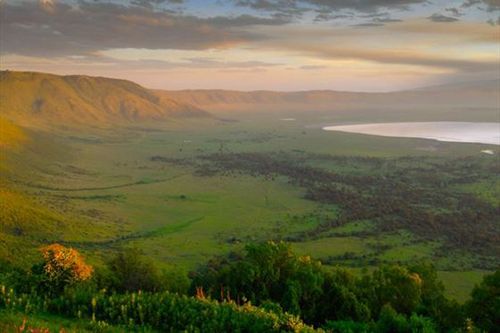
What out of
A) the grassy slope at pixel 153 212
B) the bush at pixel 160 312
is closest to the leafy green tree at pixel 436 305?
the bush at pixel 160 312

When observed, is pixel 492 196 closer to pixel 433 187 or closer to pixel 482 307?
pixel 433 187

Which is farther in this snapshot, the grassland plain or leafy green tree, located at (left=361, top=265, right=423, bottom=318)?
the grassland plain

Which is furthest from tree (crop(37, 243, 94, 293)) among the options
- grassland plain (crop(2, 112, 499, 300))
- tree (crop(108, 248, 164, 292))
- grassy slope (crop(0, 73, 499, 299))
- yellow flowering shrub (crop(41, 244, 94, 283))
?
grassy slope (crop(0, 73, 499, 299))

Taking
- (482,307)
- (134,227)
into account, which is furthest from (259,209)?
(482,307)

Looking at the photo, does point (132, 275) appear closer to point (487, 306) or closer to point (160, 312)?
point (160, 312)

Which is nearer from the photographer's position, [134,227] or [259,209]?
[134,227]

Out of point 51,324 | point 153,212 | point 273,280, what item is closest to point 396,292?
point 273,280

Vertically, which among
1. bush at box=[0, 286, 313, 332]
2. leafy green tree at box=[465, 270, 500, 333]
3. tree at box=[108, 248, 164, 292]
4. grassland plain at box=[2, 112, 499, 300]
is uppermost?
bush at box=[0, 286, 313, 332]

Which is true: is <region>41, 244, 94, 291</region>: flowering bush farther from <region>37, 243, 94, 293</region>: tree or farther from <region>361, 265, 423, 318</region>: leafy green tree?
<region>361, 265, 423, 318</region>: leafy green tree
